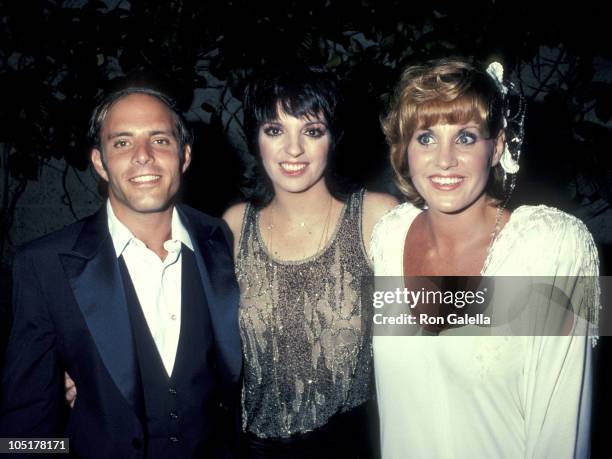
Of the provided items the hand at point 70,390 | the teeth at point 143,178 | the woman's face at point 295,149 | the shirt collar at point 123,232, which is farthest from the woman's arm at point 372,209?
the hand at point 70,390

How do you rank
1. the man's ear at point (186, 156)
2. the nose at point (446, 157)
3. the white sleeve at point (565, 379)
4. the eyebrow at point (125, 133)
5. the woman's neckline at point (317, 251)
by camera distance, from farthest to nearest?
the woman's neckline at point (317, 251)
the man's ear at point (186, 156)
the eyebrow at point (125, 133)
the nose at point (446, 157)
the white sleeve at point (565, 379)

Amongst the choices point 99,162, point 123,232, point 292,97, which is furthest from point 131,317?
point 292,97

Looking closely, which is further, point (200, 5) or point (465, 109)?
point (200, 5)

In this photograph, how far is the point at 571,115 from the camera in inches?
109

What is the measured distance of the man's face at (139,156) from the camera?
149 cm

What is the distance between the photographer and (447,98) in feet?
4.69

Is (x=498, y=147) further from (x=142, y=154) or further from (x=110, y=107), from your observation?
(x=110, y=107)

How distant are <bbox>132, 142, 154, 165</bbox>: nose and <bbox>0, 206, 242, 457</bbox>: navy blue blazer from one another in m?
0.28

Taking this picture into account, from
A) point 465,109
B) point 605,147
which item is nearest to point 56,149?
point 465,109

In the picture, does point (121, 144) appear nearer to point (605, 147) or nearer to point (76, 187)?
point (76, 187)

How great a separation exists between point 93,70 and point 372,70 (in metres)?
1.58

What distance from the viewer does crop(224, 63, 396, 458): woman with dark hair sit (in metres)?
1.76

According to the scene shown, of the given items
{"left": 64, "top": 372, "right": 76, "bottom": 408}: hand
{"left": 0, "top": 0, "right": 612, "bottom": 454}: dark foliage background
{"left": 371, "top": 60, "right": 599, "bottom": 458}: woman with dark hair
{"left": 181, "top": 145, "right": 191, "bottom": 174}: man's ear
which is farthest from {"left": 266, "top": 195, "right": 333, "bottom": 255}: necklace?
{"left": 0, "top": 0, "right": 612, "bottom": 454}: dark foliage background

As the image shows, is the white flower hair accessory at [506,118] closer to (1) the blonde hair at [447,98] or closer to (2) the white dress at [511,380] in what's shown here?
(1) the blonde hair at [447,98]
